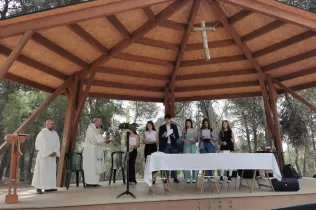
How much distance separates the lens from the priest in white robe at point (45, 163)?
5.84m

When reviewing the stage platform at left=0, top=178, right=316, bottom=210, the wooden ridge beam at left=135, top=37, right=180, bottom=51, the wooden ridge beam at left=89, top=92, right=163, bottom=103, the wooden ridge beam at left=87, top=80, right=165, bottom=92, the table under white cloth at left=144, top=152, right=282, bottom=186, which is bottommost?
the stage platform at left=0, top=178, right=316, bottom=210

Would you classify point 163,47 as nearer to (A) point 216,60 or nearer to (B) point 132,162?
(A) point 216,60

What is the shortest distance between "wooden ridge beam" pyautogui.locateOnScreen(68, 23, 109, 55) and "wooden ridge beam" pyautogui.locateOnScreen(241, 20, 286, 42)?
3670mm

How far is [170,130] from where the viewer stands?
259 inches

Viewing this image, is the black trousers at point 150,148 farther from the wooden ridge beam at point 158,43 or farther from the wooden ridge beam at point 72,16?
the wooden ridge beam at point 72,16

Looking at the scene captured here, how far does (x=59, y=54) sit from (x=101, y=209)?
4.05m

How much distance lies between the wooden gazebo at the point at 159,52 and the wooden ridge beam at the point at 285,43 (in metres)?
0.02

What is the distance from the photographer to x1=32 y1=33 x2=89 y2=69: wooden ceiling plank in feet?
19.4

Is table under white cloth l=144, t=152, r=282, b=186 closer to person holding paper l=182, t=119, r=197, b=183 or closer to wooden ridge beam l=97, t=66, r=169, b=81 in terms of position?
person holding paper l=182, t=119, r=197, b=183

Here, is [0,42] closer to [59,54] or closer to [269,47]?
[59,54]

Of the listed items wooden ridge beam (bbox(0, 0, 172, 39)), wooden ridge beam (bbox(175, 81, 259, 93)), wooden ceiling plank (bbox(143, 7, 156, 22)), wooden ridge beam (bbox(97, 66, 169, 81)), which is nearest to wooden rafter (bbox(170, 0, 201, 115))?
wooden ridge beam (bbox(97, 66, 169, 81))

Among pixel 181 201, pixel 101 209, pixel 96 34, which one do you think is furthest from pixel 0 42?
pixel 181 201

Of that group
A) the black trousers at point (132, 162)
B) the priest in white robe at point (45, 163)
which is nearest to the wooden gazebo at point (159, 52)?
the priest in white robe at point (45, 163)

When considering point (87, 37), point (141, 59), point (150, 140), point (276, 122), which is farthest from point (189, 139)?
point (276, 122)
